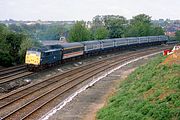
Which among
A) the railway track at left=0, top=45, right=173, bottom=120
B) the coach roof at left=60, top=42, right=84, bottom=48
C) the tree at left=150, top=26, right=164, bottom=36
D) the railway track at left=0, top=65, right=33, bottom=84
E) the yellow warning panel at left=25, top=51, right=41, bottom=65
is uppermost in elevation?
the tree at left=150, top=26, right=164, bottom=36

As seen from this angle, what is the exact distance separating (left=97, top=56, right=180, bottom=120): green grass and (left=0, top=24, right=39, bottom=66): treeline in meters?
24.6

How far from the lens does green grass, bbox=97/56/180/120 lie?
18797mm

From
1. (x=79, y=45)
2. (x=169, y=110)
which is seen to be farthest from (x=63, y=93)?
(x=79, y=45)

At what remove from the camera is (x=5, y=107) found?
2505 centimetres

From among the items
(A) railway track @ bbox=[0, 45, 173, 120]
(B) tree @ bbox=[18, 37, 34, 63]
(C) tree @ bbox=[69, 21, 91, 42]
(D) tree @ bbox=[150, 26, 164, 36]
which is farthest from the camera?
(D) tree @ bbox=[150, 26, 164, 36]

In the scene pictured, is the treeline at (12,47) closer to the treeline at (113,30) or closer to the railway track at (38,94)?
the railway track at (38,94)

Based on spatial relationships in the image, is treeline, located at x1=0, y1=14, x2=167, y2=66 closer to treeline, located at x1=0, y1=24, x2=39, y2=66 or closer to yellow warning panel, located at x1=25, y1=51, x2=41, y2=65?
treeline, located at x1=0, y1=24, x2=39, y2=66

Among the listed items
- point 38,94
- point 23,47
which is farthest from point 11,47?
point 38,94

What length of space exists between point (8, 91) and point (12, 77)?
21.0ft

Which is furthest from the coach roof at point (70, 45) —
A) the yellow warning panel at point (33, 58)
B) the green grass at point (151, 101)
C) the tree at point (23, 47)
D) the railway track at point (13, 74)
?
the green grass at point (151, 101)

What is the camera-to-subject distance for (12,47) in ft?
170

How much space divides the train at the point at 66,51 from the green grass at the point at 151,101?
17552mm

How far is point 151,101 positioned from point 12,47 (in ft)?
112

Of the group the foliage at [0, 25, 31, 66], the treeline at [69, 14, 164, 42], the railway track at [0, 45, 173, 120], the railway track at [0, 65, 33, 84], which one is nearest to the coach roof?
the foliage at [0, 25, 31, 66]
